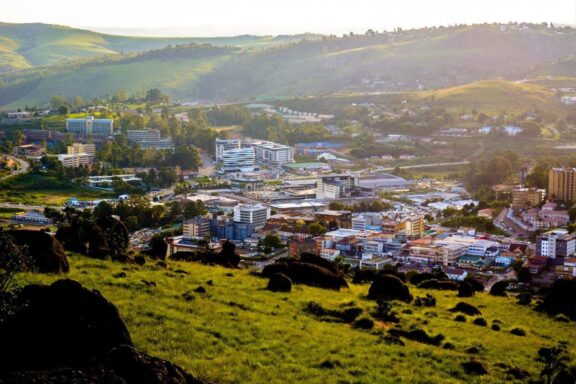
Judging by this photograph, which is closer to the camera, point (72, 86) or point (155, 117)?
point (155, 117)

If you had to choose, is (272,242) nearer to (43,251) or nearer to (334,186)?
(334,186)

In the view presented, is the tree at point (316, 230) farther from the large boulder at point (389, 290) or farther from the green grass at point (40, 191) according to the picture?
the large boulder at point (389, 290)

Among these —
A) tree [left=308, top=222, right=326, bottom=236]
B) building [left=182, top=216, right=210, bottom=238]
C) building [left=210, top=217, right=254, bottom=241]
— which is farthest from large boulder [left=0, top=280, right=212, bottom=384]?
building [left=210, top=217, right=254, bottom=241]

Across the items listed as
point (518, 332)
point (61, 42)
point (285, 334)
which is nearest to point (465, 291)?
point (518, 332)

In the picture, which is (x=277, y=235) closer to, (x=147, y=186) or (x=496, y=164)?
(x=147, y=186)

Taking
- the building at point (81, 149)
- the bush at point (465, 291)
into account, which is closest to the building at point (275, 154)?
the building at point (81, 149)

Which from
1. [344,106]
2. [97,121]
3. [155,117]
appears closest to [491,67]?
[344,106]
